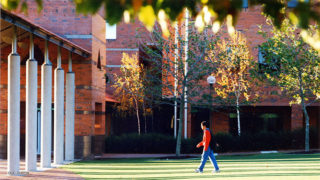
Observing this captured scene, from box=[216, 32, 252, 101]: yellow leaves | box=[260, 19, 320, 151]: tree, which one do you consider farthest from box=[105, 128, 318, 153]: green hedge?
box=[260, 19, 320, 151]: tree

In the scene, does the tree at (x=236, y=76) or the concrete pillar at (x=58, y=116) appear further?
the tree at (x=236, y=76)

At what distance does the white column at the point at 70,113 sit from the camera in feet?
66.9

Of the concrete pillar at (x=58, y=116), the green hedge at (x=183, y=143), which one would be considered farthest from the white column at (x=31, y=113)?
the green hedge at (x=183, y=143)

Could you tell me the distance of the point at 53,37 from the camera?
16.9 m

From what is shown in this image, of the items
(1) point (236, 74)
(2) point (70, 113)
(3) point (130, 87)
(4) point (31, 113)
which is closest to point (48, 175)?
(4) point (31, 113)

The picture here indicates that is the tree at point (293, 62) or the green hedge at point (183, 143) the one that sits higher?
the tree at point (293, 62)

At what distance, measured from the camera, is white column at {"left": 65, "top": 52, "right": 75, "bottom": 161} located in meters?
20.4

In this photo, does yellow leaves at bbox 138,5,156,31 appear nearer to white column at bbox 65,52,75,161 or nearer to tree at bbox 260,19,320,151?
white column at bbox 65,52,75,161

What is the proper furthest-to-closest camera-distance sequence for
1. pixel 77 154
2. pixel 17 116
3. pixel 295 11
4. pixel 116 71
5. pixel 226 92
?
pixel 116 71 < pixel 226 92 < pixel 77 154 < pixel 17 116 < pixel 295 11

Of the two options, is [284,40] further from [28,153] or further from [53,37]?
[28,153]

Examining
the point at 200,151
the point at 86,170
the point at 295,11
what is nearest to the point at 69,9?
the point at 86,170

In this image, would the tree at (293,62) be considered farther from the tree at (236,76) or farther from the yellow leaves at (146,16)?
the yellow leaves at (146,16)

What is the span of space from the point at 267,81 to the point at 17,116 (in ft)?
51.7

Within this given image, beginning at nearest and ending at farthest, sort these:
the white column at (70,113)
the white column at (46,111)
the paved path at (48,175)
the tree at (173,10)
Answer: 1. the tree at (173,10)
2. the paved path at (48,175)
3. the white column at (46,111)
4. the white column at (70,113)
